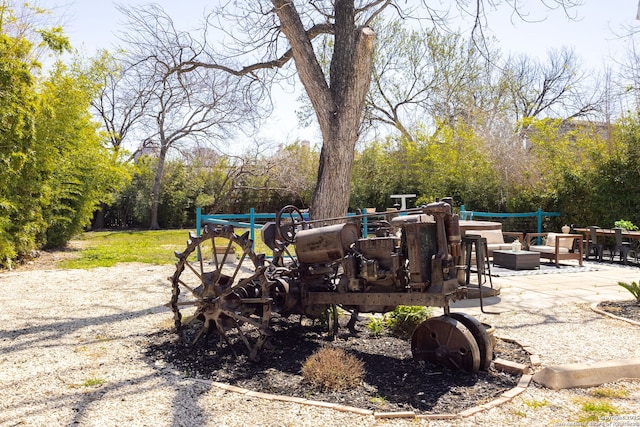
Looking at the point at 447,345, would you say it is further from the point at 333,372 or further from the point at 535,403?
the point at 333,372

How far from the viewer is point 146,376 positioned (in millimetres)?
3797

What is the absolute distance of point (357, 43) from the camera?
228 inches

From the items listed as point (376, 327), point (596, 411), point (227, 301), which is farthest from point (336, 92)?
point (596, 411)

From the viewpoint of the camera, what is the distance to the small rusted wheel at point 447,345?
3.65 m

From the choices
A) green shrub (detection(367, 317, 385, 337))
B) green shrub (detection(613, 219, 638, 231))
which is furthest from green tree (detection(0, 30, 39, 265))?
green shrub (detection(613, 219, 638, 231))

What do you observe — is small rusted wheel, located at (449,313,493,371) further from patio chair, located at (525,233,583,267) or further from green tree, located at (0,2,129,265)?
green tree, located at (0,2,129,265)

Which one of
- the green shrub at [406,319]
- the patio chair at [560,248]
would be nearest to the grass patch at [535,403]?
the green shrub at [406,319]

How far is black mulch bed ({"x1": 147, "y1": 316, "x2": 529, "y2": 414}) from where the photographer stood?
3.30 metres

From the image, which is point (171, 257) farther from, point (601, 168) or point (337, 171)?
point (601, 168)

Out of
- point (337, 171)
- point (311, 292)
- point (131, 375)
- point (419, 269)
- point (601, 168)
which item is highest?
point (601, 168)

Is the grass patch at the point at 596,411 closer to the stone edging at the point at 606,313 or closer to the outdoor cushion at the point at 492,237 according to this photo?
the stone edging at the point at 606,313

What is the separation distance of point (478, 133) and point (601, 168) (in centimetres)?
550

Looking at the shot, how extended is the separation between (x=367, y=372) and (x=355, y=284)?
665 millimetres

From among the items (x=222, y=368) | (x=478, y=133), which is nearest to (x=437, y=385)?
(x=222, y=368)
